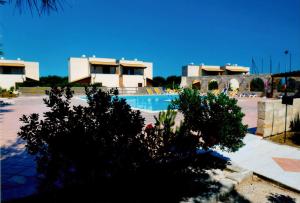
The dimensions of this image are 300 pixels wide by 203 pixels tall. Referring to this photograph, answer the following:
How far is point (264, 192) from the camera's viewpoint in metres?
4.37

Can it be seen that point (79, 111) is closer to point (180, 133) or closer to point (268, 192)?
point (180, 133)

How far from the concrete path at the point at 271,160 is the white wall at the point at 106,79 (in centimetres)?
3794

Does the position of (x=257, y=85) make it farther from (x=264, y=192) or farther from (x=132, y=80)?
(x=264, y=192)

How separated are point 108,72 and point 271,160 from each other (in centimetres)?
4142

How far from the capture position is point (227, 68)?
53.5 metres

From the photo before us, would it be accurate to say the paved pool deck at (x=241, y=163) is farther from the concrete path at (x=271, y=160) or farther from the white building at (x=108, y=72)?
the white building at (x=108, y=72)

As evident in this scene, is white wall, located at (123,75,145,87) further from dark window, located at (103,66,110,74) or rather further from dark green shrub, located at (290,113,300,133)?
dark green shrub, located at (290,113,300,133)

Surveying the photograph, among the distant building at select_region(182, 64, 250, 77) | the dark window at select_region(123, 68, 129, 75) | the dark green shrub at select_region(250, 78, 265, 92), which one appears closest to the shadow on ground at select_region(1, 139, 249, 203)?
the dark green shrub at select_region(250, 78, 265, 92)

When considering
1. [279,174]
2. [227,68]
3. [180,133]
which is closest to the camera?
[180,133]

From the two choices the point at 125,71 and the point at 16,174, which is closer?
the point at 16,174

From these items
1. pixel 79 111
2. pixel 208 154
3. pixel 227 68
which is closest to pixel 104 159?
pixel 79 111

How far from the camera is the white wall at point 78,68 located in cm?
4184

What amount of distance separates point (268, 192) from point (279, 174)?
2.70ft

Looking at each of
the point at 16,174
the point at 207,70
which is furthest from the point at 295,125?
the point at 207,70
